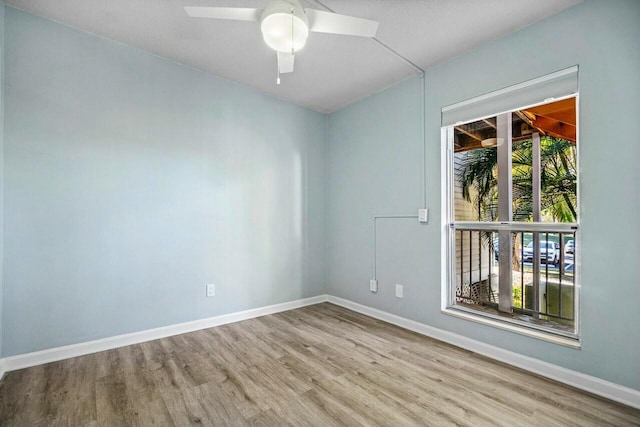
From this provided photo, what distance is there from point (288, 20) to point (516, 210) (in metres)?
2.17

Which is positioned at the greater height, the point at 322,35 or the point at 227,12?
the point at 322,35

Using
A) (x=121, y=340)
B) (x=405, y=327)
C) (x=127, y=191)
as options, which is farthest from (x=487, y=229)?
(x=121, y=340)

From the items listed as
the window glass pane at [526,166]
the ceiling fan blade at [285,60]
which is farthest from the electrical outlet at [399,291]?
the ceiling fan blade at [285,60]

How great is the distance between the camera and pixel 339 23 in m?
1.63

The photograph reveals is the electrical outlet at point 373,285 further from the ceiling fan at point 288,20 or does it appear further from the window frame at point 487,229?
the ceiling fan at point 288,20

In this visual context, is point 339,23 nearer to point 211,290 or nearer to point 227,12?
point 227,12

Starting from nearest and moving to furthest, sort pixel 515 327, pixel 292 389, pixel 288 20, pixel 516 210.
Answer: pixel 288 20, pixel 292 389, pixel 515 327, pixel 516 210

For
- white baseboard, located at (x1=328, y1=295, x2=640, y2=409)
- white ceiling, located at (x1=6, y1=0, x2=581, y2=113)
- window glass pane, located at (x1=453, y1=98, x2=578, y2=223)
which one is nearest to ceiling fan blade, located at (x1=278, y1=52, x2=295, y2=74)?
white ceiling, located at (x1=6, y1=0, x2=581, y2=113)

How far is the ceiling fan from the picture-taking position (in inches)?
61.3

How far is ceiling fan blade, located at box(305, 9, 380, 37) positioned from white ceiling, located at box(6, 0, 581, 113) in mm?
425

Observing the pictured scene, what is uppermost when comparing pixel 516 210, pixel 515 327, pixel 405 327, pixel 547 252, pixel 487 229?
pixel 516 210

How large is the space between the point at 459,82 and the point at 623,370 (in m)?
2.30

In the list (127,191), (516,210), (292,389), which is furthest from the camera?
(127,191)

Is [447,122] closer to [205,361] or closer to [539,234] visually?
[539,234]
